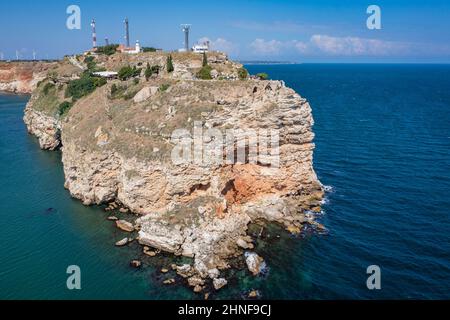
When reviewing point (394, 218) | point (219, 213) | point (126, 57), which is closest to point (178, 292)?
point (219, 213)

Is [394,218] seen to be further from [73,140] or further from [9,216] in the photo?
[9,216]

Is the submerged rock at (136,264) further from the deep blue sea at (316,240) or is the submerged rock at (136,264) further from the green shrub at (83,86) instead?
the green shrub at (83,86)

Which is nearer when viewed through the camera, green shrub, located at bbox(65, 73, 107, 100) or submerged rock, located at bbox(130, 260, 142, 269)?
submerged rock, located at bbox(130, 260, 142, 269)

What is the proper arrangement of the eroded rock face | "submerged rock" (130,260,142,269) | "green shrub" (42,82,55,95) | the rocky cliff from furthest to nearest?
"green shrub" (42,82,55,95) < the eroded rock face < the rocky cliff < "submerged rock" (130,260,142,269)

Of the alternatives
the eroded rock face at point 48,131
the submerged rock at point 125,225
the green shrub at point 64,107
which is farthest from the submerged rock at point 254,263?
the eroded rock face at point 48,131

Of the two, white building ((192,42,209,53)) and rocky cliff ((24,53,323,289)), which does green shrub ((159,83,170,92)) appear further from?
white building ((192,42,209,53))

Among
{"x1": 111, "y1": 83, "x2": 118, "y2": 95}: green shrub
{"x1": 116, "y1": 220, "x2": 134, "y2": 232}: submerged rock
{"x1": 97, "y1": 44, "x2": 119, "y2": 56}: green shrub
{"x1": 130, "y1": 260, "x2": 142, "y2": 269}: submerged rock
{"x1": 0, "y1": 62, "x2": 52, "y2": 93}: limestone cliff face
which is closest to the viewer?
{"x1": 130, "y1": 260, "x2": 142, "y2": 269}: submerged rock

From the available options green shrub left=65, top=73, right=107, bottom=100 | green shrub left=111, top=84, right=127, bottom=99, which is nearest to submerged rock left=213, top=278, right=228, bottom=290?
green shrub left=111, top=84, right=127, bottom=99
